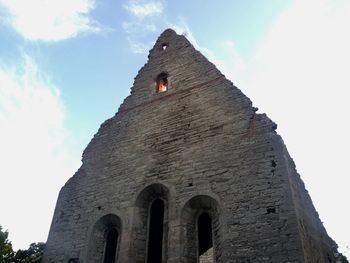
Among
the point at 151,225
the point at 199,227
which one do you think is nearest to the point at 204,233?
the point at 199,227

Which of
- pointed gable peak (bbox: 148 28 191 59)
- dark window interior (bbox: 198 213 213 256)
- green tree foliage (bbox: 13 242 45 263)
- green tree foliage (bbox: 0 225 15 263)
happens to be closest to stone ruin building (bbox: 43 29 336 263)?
dark window interior (bbox: 198 213 213 256)

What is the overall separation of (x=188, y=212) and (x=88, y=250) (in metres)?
2.44

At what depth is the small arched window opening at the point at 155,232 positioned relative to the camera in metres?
6.64

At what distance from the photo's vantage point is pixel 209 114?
786 cm

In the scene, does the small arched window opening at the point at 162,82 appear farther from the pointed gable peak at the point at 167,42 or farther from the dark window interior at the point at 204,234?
the dark window interior at the point at 204,234

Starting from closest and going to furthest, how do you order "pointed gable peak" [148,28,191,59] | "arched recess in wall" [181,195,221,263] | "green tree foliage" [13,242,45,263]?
"arched recess in wall" [181,195,221,263] < "pointed gable peak" [148,28,191,59] < "green tree foliage" [13,242,45,263]

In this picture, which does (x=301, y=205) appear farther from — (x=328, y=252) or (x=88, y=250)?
(x=88, y=250)

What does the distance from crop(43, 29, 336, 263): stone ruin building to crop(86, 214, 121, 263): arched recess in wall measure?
0.07ft

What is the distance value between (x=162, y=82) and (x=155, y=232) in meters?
4.81

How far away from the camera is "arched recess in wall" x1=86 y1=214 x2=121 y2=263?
281 inches

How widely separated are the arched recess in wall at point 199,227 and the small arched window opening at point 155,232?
0.69 m

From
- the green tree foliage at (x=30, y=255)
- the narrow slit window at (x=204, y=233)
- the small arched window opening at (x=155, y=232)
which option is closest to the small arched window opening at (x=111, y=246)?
the small arched window opening at (x=155, y=232)

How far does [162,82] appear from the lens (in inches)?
394

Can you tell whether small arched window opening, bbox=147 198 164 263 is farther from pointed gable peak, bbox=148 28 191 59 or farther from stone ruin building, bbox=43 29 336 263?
pointed gable peak, bbox=148 28 191 59
